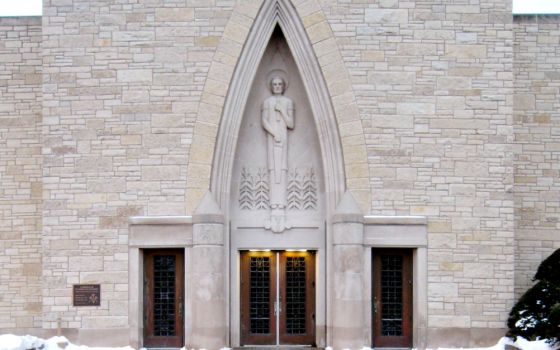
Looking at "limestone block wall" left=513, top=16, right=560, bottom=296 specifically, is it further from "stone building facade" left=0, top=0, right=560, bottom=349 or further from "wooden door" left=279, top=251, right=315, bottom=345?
"wooden door" left=279, top=251, right=315, bottom=345

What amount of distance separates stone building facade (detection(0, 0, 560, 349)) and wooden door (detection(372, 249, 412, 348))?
0.11 feet

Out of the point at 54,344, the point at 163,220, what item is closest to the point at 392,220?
the point at 163,220

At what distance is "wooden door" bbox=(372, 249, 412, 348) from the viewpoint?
484 inches

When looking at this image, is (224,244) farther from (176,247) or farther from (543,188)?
(543,188)

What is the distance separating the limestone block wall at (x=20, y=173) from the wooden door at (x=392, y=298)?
5960 mm

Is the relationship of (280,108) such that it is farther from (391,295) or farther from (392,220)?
(391,295)

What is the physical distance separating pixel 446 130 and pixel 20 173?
24.6ft

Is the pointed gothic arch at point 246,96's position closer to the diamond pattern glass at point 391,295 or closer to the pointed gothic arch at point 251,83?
the pointed gothic arch at point 251,83

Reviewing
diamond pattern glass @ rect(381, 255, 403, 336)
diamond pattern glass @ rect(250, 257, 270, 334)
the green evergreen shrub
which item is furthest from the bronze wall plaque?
the green evergreen shrub

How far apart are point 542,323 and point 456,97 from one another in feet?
12.7

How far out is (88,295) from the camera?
11930mm

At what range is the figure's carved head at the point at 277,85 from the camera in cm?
1259

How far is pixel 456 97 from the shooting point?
12.1m

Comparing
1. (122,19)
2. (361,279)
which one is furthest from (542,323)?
(122,19)
